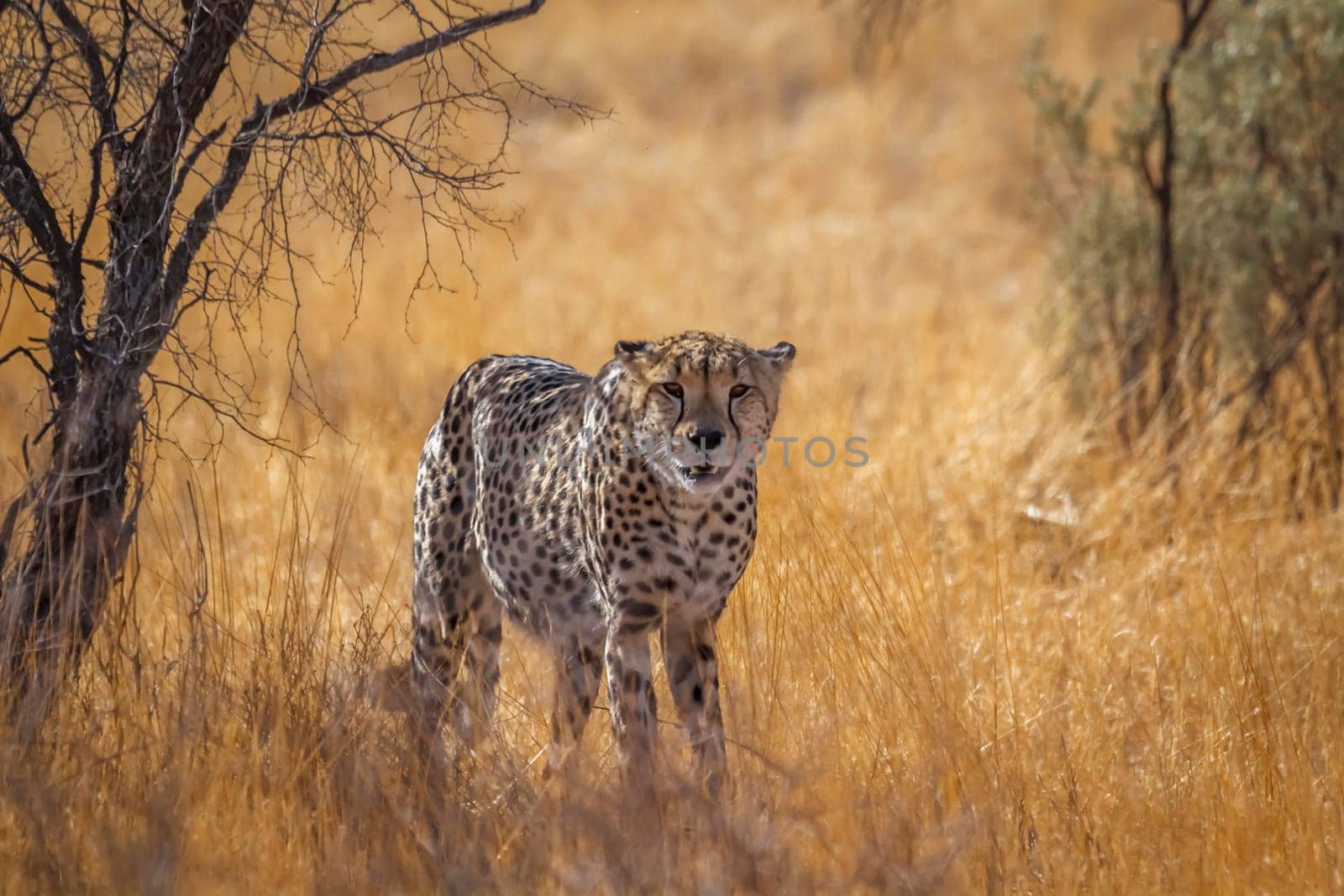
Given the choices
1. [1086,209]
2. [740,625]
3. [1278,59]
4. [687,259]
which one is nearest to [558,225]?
[687,259]

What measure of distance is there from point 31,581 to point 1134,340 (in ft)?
15.5

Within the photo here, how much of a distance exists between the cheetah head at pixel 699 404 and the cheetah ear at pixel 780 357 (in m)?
0.01

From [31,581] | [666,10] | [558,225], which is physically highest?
[666,10]

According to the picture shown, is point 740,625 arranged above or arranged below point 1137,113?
below

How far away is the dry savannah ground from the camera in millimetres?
2848

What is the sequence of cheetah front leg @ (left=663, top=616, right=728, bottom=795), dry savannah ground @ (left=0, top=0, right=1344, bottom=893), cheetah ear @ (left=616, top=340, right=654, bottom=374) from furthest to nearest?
cheetah ear @ (left=616, top=340, right=654, bottom=374) < cheetah front leg @ (left=663, top=616, right=728, bottom=795) < dry savannah ground @ (left=0, top=0, right=1344, bottom=893)

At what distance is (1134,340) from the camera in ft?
21.6

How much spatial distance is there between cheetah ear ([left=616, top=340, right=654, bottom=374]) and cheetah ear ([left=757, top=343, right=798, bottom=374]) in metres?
0.28

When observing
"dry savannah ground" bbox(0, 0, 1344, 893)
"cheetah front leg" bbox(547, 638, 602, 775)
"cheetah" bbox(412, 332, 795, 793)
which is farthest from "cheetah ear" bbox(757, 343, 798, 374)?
"cheetah front leg" bbox(547, 638, 602, 775)

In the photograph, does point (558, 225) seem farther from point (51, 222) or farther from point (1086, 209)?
point (51, 222)

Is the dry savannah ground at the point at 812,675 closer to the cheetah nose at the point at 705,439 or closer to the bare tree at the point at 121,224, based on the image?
the bare tree at the point at 121,224

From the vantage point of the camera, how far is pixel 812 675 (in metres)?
3.52

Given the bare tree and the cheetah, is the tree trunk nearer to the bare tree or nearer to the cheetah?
the bare tree

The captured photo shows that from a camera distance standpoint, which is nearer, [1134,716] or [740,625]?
[1134,716]
